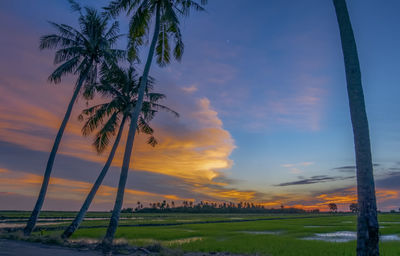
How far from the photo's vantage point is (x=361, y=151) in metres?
7.27

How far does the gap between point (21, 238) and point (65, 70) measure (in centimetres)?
1048

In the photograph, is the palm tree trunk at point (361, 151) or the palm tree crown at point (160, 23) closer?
the palm tree trunk at point (361, 151)

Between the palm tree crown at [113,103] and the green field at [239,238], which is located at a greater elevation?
the palm tree crown at [113,103]

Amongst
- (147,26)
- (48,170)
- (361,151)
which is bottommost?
(361,151)

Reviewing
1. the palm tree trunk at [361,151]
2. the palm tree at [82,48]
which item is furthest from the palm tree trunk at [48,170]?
the palm tree trunk at [361,151]

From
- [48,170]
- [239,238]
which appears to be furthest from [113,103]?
[239,238]

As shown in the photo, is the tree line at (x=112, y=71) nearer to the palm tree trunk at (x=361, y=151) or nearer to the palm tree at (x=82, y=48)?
the palm tree at (x=82, y=48)

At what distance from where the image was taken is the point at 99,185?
739 inches

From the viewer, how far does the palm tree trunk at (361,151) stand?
6.84 metres

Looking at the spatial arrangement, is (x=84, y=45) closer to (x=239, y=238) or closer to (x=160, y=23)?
(x=160, y=23)

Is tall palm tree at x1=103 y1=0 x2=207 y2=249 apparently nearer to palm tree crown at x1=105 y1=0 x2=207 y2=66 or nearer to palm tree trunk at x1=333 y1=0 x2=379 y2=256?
palm tree crown at x1=105 y1=0 x2=207 y2=66

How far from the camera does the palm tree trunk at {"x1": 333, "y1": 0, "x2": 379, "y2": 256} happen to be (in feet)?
22.5

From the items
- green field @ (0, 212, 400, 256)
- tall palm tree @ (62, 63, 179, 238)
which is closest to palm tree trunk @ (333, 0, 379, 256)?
green field @ (0, 212, 400, 256)

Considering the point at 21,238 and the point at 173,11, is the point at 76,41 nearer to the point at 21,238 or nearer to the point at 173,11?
the point at 173,11
